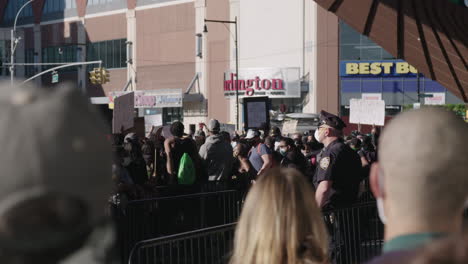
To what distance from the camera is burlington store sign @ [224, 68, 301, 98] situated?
53.0 m

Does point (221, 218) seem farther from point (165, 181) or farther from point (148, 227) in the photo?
point (165, 181)

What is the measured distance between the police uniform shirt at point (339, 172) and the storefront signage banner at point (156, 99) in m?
48.9

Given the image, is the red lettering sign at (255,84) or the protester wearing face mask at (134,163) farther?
the red lettering sign at (255,84)

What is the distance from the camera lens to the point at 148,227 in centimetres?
909

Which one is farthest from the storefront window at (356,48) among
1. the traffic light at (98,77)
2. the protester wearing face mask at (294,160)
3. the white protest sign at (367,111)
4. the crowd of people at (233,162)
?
the protester wearing face mask at (294,160)

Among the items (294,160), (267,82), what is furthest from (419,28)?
(267,82)

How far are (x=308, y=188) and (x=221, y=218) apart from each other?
6.82m

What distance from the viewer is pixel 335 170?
7430mm

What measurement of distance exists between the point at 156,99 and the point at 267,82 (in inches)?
391

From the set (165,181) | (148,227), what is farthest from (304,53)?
A: (148,227)

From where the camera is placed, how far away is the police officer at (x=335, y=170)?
7.45 m

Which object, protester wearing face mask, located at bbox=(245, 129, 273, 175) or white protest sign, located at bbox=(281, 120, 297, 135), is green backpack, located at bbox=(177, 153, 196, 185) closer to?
protester wearing face mask, located at bbox=(245, 129, 273, 175)

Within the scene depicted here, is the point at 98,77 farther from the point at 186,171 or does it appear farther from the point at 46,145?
the point at 46,145

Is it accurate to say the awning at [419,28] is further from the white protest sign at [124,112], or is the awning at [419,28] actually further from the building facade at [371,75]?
the building facade at [371,75]
